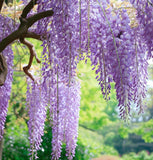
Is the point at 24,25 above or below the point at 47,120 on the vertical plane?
above

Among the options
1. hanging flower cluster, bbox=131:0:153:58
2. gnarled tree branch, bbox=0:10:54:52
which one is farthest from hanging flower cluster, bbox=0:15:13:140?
hanging flower cluster, bbox=131:0:153:58

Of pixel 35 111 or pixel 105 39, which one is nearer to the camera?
pixel 105 39

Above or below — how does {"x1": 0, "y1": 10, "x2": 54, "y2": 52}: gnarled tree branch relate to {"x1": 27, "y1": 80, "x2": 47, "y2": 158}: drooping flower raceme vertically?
above

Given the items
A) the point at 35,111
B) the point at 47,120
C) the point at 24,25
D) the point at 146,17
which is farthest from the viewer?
the point at 47,120

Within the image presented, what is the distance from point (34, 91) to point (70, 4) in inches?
65.4

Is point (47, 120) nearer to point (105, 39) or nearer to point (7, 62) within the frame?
point (7, 62)

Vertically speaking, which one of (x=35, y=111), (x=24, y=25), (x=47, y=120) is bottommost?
(x=35, y=111)

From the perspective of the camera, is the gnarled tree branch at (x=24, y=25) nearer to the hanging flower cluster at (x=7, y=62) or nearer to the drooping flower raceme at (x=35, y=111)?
the hanging flower cluster at (x=7, y=62)

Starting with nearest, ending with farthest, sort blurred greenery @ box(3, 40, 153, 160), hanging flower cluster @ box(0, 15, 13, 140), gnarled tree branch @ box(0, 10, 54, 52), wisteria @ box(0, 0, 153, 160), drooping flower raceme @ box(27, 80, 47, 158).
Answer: wisteria @ box(0, 0, 153, 160), gnarled tree branch @ box(0, 10, 54, 52), hanging flower cluster @ box(0, 15, 13, 140), drooping flower raceme @ box(27, 80, 47, 158), blurred greenery @ box(3, 40, 153, 160)

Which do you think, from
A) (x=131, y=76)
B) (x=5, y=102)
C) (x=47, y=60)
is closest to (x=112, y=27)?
(x=131, y=76)

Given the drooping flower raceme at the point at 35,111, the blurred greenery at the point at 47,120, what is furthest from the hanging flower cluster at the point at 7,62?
the drooping flower raceme at the point at 35,111

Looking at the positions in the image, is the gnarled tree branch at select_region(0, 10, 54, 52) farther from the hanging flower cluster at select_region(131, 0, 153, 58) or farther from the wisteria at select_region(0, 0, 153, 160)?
the hanging flower cluster at select_region(131, 0, 153, 58)

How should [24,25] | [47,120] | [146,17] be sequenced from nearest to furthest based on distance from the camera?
[146,17] < [24,25] < [47,120]

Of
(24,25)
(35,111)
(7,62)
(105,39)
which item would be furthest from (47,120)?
(105,39)
